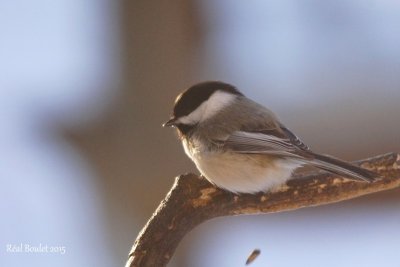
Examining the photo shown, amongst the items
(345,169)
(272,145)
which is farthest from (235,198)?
(345,169)

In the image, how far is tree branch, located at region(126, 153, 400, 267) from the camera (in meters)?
2.60

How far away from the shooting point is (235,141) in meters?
3.11

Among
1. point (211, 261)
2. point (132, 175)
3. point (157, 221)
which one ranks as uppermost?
point (157, 221)

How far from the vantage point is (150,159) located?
3.96 meters

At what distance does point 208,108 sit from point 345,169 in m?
0.63

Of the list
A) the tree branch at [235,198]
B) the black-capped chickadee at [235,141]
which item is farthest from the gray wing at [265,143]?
the tree branch at [235,198]

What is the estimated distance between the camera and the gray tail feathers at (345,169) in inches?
106

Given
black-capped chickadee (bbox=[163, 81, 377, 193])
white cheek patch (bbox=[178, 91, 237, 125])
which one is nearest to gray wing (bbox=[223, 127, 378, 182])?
black-capped chickadee (bbox=[163, 81, 377, 193])

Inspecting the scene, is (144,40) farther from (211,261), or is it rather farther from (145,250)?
(145,250)

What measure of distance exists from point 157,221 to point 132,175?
1407 millimetres

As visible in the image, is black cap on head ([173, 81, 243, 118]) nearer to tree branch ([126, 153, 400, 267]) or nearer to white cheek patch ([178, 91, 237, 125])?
white cheek patch ([178, 91, 237, 125])

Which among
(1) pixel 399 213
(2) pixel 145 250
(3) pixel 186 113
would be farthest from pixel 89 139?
(2) pixel 145 250

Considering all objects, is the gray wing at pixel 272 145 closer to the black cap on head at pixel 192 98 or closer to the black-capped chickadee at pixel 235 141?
the black-capped chickadee at pixel 235 141

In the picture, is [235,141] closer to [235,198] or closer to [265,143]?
[265,143]
